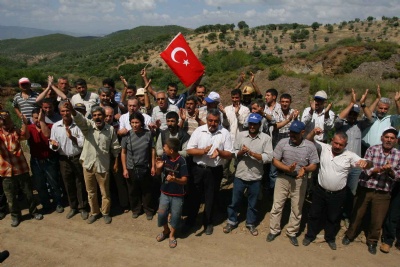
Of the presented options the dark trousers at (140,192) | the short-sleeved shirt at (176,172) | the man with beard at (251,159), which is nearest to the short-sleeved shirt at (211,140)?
Answer: the man with beard at (251,159)

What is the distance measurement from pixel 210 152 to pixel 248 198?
1170mm

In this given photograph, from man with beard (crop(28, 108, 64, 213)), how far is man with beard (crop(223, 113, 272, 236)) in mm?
3450

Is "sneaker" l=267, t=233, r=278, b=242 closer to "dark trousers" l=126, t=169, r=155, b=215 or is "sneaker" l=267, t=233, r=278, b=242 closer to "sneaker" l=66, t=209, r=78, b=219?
"dark trousers" l=126, t=169, r=155, b=215

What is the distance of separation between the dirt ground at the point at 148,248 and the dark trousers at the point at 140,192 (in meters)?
0.33

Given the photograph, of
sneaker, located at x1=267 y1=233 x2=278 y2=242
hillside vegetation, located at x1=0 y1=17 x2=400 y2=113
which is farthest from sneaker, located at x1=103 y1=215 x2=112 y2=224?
hillside vegetation, located at x1=0 y1=17 x2=400 y2=113

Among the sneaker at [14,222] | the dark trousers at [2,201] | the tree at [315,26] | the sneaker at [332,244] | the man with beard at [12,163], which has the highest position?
the tree at [315,26]

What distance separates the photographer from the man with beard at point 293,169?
4859mm

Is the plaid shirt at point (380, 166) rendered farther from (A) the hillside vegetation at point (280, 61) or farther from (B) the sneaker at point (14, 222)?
(B) the sneaker at point (14, 222)

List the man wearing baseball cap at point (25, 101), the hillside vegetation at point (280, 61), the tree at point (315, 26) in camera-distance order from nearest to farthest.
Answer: the man wearing baseball cap at point (25, 101), the hillside vegetation at point (280, 61), the tree at point (315, 26)

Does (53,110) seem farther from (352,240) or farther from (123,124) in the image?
(352,240)

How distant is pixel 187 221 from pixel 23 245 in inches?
112

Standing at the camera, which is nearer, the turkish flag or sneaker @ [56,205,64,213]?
sneaker @ [56,205,64,213]

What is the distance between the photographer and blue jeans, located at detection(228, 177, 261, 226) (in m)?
A: 5.44

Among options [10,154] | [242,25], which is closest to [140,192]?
[10,154]
